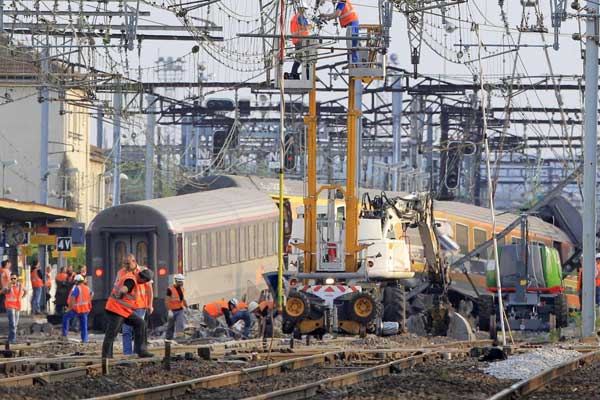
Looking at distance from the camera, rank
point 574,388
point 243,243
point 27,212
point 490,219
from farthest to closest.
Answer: point 490,219 → point 243,243 → point 27,212 → point 574,388

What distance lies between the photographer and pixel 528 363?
67.3 ft

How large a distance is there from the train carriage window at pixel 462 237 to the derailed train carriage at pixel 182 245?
7072 mm

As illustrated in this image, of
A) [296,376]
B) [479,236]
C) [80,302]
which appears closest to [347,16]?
[80,302]

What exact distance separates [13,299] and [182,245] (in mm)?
6891

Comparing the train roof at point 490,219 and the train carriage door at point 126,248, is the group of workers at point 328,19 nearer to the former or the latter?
the train carriage door at point 126,248

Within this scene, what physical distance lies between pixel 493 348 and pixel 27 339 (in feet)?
42.3

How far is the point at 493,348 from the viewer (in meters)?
22.7

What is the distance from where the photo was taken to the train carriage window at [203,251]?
39.1m

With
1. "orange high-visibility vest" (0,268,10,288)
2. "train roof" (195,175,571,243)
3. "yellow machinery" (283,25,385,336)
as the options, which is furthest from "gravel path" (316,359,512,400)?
"train roof" (195,175,571,243)

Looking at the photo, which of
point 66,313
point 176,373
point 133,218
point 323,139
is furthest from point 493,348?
point 323,139

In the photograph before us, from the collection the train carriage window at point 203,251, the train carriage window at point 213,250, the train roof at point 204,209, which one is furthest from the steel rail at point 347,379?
the train carriage window at point 213,250

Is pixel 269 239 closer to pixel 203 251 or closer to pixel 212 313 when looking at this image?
pixel 203 251

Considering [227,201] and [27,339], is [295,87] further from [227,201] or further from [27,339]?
[227,201]

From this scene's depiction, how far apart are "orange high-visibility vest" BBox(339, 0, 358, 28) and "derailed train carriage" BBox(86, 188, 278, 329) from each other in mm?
8767
